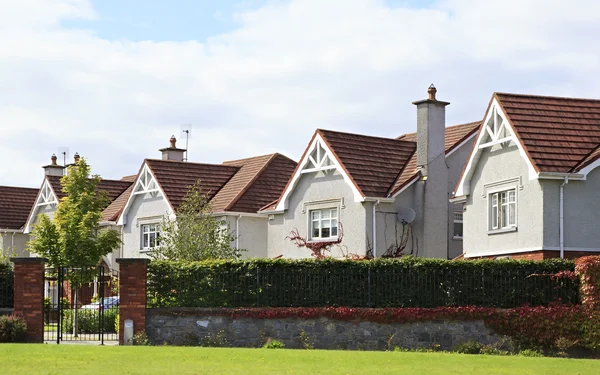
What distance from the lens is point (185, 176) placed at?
49.3 meters

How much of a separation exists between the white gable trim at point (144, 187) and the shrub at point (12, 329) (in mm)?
18923

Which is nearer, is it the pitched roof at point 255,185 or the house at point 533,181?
the house at point 533,181

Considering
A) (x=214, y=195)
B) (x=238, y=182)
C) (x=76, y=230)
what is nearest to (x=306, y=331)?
(x=76, y=230)

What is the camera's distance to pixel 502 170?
114 feet

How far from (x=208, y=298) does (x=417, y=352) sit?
20.5ft

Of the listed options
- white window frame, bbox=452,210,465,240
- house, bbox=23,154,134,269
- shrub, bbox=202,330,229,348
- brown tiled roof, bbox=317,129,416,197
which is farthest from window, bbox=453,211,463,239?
house, bbox=23,154,134,269

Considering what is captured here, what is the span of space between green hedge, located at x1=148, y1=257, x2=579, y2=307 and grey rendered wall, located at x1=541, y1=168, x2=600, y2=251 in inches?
118

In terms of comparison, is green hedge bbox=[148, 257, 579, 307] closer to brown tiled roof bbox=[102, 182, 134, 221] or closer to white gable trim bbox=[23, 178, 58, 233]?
brown tiled roof bbox=[102, 182, 134, 221]

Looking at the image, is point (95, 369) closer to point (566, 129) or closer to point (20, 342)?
point (20, 342)

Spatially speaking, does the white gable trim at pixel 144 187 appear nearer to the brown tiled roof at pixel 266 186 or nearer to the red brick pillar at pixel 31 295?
the brown tiled roof at pixel 266 186

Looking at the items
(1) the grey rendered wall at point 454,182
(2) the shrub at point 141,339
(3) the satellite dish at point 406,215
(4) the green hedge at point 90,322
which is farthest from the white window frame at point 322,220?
(2) the shrub at point 141,339

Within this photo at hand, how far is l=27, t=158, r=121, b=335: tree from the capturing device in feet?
130

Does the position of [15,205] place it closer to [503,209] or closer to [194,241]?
[194,241]

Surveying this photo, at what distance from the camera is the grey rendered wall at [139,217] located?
48625 mm
